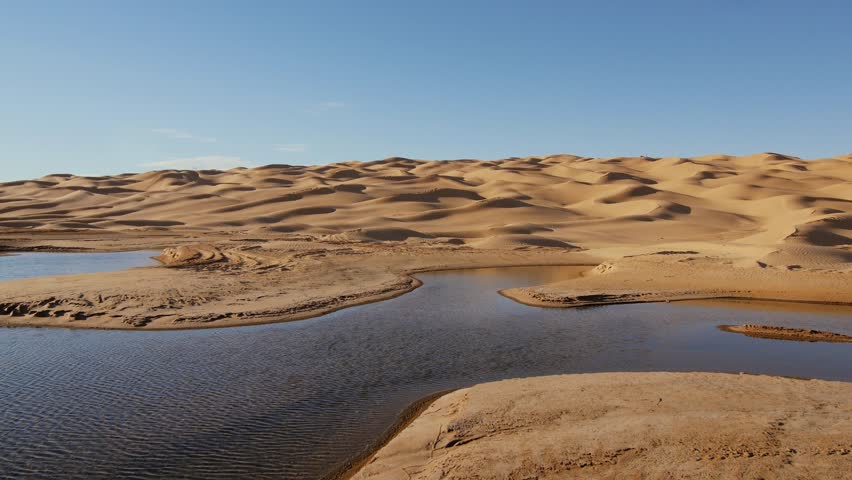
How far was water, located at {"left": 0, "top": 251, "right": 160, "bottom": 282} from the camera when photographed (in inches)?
981

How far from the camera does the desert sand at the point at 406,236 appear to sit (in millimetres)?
18438

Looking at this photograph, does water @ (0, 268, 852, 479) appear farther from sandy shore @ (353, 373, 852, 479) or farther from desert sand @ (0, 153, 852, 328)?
desert sand @ (0, 153, 852, 328)

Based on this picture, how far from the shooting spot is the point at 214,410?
951 cm

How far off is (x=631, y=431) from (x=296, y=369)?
257 inches

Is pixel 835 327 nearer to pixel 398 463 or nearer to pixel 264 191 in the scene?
pixel 398 463

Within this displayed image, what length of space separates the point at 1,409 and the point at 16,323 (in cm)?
650

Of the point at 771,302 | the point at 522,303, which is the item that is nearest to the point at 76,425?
the point at 522,303

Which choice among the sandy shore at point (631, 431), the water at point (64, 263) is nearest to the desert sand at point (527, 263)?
the sandy shore at point (631, 431)

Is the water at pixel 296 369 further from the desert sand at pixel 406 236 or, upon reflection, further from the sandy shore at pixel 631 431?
the desert sand at pixel 406 236

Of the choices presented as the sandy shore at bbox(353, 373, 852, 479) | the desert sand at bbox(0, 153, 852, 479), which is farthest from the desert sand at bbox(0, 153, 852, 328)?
the sandy shore at bbox(353, 373, 852, 479)

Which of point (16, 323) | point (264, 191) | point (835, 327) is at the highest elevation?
point (264, 191)

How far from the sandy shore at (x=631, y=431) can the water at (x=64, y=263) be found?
857 inches

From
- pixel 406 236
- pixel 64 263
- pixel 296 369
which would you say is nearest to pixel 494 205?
pixel 406 236

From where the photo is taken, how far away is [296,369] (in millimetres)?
11688
